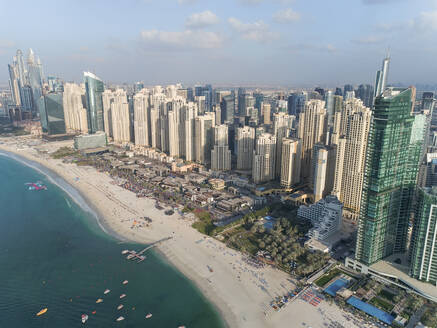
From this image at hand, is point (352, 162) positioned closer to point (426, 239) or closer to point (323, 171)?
point (323, 171)

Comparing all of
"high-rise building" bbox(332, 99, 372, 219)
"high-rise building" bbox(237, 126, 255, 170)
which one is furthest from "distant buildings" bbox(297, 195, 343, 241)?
"high-rise building" bbox(237, 126, 255, 170)

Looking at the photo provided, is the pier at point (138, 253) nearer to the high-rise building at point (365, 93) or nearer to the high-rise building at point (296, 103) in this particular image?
the high-rise building at point (296, 103)

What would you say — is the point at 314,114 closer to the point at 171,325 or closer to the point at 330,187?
the point at 330,187

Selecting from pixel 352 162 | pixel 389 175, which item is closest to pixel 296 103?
pixel 352 162

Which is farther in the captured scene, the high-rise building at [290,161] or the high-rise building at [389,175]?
the high-rise building at [290,161]

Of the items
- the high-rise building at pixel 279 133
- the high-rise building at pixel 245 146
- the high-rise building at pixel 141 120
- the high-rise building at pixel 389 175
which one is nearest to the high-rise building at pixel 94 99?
the high-rise building at pixel 141 120

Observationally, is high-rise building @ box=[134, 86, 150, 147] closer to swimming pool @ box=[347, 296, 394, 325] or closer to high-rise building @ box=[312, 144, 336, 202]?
high-rise building @ box=[312, 144, 336, 202]
